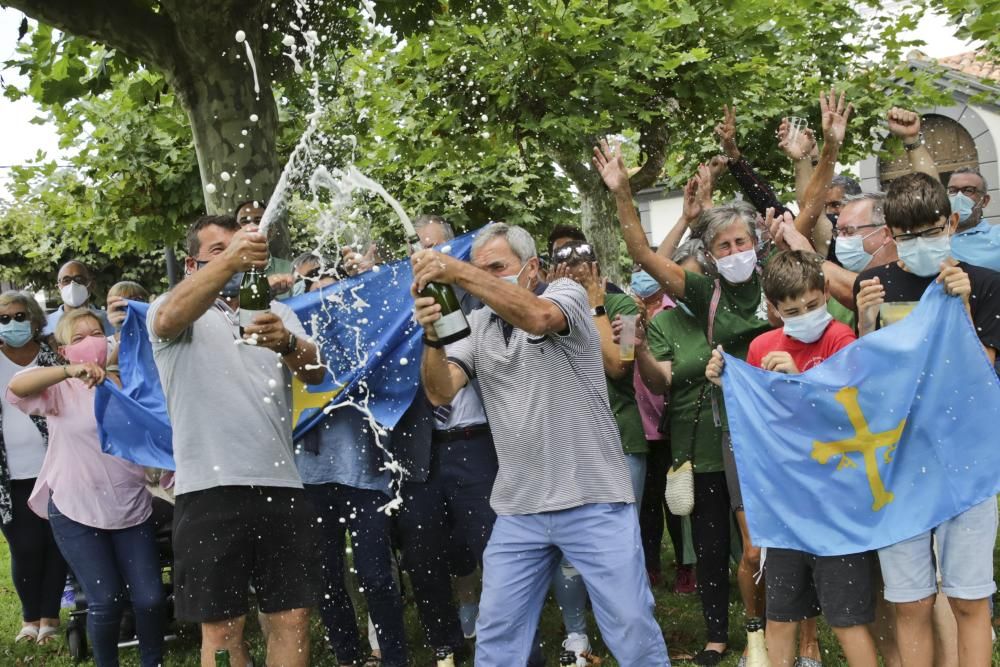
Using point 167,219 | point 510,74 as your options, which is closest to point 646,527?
point 510,74

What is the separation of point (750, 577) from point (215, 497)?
281 centimetres

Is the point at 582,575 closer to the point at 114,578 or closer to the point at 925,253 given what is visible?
the point at 925,253

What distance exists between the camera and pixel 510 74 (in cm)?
1145

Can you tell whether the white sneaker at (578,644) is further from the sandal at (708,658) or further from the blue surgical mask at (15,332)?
the blue surgical mask at (15,332)

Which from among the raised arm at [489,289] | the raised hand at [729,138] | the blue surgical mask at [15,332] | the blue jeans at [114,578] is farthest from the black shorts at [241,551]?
the raised hand at [729,138]

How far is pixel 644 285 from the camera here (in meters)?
6.90

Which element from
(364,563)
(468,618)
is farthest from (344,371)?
(468,618)

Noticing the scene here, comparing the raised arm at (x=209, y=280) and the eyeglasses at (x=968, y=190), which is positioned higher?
the raised arm at (x=209, y=280)

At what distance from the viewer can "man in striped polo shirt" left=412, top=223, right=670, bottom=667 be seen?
4.17 m

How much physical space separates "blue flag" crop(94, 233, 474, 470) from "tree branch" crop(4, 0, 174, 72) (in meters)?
2.34

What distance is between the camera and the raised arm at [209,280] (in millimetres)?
4168

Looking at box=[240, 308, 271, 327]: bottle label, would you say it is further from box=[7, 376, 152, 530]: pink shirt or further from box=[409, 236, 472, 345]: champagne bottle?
box=[7, 376, 152, 530]: pink shirt

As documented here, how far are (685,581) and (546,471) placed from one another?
11.7 ft

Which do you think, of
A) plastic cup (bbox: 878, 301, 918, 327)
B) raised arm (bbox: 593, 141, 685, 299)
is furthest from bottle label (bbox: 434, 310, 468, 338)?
plastic cup (bbox: 878, 301, 918, 327)
